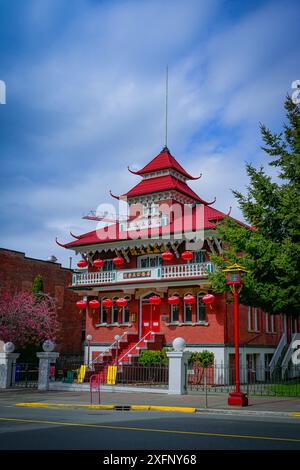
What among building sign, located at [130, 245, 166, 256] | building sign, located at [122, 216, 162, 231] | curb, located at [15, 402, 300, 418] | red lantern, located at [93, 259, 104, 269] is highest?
building sign, located at [122, 216, 162, 231]

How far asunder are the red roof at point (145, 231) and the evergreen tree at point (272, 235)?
585cm

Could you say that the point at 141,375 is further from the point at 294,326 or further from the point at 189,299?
the point at 294,326

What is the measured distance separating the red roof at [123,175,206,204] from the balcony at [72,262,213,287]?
627cm

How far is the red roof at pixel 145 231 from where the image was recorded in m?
30.3

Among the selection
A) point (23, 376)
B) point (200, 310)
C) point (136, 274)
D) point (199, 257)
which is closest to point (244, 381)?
point (200, 310)

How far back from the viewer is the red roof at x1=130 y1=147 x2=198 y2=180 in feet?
121

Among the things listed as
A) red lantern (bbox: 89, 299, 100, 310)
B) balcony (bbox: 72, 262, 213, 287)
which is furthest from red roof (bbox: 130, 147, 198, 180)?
red lantern (bbox: 89, 299, 100, 310)

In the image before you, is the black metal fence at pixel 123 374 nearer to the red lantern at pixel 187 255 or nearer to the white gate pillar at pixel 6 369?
the white gate pillar at pixel 6 369

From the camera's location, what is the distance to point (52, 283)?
46500 mm

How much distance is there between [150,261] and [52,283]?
15.9 metres

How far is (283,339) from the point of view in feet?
115

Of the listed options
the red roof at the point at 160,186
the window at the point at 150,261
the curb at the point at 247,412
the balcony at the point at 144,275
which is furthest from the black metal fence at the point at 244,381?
the red roof at the point at 160,186

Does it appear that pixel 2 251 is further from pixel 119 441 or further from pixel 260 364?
pixel 119 441

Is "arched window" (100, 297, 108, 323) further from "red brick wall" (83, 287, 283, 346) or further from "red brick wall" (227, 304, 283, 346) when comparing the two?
"red brick wall" (227, 304, 283, 346)
